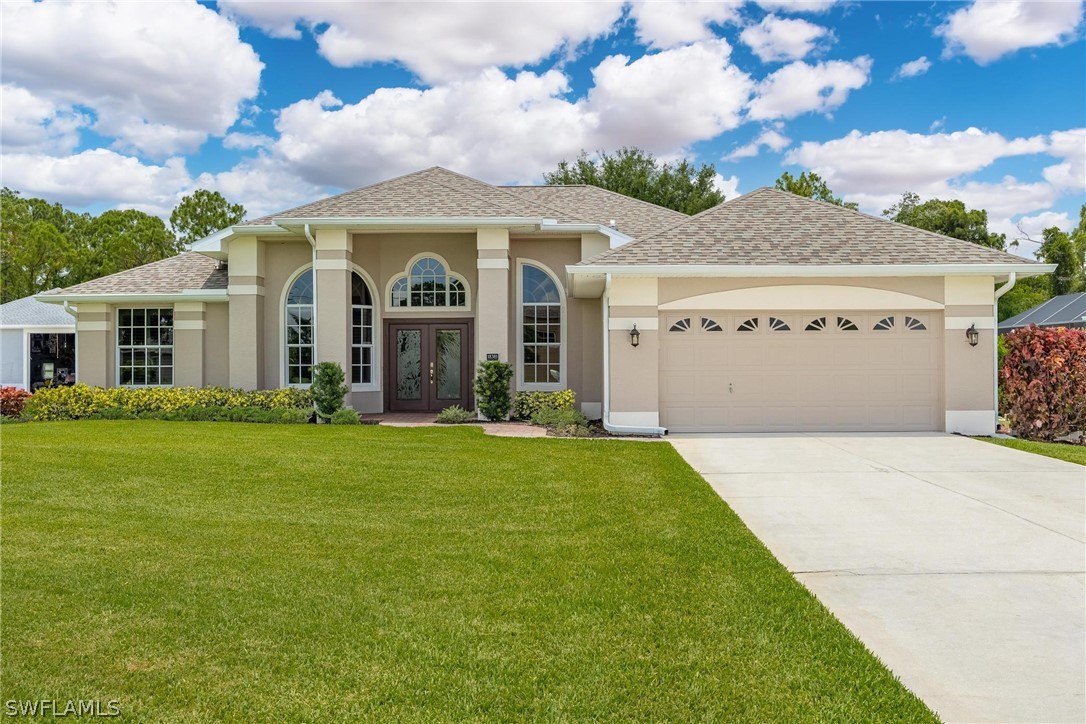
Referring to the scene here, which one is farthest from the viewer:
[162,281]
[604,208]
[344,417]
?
[604,208]

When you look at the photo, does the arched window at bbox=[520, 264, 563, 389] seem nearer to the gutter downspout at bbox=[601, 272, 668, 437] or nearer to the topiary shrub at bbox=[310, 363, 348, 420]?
the gutter downspout at bbox=[601, 272, 668, 437]

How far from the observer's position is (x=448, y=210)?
1502 cm

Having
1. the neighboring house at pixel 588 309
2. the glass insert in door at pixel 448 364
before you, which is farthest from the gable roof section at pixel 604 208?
the glass insert in door at pixel 448 364

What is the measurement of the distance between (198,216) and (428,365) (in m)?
24.0

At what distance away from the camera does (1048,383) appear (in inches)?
513

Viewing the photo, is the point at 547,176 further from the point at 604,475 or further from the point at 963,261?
the point at 604,475

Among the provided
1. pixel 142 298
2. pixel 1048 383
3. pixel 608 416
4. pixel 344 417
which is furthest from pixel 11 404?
pixel 1048 383

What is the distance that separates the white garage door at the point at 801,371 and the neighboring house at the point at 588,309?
1.5 inches

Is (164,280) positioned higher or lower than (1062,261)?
lower

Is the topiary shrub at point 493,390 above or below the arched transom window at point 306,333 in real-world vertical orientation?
below

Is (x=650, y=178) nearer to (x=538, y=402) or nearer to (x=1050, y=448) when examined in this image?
(x=538, y=402)

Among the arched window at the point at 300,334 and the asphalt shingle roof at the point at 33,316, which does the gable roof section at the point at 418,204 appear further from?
the asphalt shingle roof at the point at 33,316

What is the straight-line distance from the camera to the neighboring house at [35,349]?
22.2m

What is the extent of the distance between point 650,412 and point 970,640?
356 inches
